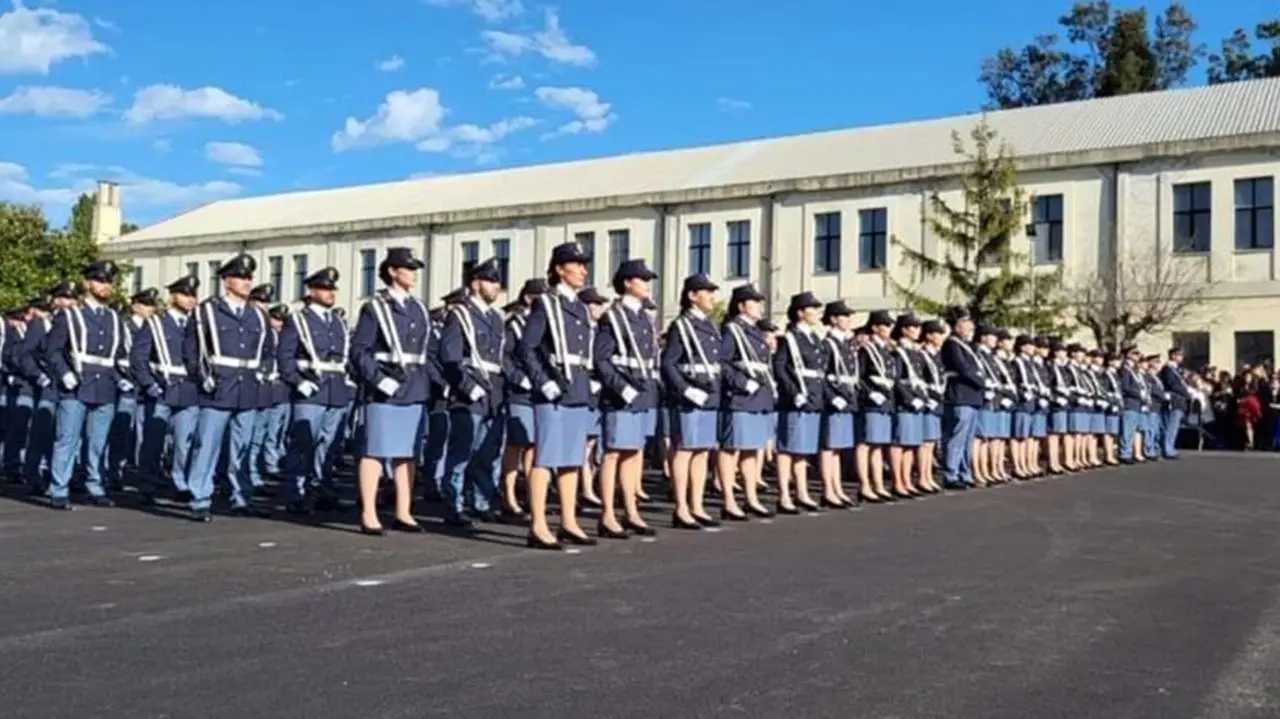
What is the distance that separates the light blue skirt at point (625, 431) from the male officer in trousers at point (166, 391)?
3.63 metres

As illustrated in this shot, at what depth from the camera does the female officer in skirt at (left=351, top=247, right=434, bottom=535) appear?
969 cm

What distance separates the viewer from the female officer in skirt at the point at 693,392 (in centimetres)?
1051

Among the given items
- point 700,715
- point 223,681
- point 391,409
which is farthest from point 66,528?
point 700,715

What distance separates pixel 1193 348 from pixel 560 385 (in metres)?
30.2

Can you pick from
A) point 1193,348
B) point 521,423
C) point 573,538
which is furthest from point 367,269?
point 573,538

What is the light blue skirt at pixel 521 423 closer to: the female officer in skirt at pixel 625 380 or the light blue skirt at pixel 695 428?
the female officer in skirt at pixel 625 380

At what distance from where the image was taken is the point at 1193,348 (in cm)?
3541

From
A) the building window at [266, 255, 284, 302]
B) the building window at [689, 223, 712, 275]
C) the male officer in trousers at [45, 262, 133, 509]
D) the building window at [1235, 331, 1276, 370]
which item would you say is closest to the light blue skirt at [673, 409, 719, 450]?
the male officer in trousers at [45, 262, 133, 509]

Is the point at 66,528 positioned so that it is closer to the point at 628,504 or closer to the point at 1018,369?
the point at 628,504

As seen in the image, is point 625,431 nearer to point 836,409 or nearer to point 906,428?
point 836,409

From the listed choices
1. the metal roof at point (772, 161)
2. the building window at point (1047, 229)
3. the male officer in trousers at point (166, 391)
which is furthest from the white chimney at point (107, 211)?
the male officer in trousers at point (166, 391)

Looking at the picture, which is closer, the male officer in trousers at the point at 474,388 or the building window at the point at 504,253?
the male officer in trousers at the point at 474,388

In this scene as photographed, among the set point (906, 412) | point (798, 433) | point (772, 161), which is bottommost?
point (798, 433)

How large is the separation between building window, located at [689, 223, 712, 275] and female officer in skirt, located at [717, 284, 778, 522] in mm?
31877
